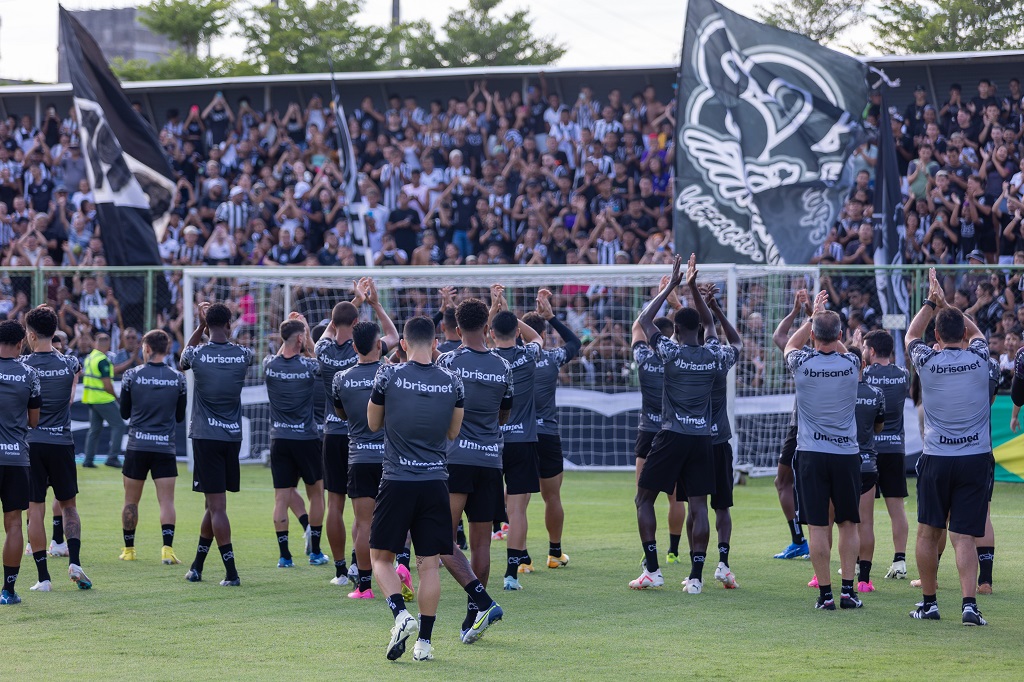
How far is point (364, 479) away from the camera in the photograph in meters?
9.23

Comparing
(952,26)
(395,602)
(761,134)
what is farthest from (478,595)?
(952,26)

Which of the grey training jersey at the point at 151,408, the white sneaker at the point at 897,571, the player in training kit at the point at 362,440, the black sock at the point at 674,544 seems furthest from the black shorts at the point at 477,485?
the white sneaker at the point at 897,571

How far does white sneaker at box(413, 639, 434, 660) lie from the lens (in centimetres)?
741

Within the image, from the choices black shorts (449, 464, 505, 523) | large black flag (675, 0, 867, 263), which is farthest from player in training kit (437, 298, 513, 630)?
large black flag (675, 0, 867, 263)

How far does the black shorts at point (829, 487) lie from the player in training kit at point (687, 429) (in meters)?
0.97

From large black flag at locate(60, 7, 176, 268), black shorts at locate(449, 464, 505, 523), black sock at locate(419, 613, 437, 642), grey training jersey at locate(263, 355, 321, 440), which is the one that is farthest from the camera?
large black flag at locate(60, 7, 176, 268)

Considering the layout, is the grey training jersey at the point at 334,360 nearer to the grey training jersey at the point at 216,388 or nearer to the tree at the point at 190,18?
the grey training jersey at the point at 216,388

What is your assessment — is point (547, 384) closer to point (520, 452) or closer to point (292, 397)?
point (520, 452)

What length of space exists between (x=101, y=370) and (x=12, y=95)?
1235 centimetres

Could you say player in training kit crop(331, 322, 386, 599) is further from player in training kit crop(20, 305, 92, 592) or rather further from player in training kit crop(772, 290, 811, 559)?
player in training kit crop(772, 290, 811, 559)

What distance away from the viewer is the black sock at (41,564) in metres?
9.63

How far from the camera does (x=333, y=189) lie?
23.2m

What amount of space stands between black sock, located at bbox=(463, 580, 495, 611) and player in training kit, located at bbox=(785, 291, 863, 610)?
2.60 meters

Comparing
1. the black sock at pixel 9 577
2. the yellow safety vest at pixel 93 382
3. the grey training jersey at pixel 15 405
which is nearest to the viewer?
the grey training jersey at pixel 15 405
